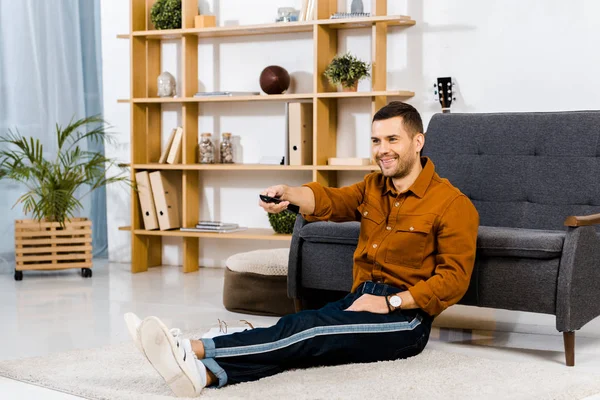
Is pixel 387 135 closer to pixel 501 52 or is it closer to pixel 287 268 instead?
pixel 287 268

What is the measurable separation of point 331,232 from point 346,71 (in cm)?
163

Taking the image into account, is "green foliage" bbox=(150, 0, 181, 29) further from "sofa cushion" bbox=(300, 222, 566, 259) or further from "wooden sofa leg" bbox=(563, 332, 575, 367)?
"wooden sofa leg" bbox=(563, 332, 575, 367)

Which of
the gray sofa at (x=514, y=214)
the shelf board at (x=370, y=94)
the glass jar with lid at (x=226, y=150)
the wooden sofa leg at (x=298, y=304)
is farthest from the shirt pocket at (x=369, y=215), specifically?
the glass jar with lid at (x=226, y=150)

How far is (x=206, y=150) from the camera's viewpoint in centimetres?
552

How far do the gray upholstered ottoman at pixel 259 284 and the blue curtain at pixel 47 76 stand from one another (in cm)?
216

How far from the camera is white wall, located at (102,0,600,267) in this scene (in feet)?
15.7

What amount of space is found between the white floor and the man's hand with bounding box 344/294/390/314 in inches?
24.6

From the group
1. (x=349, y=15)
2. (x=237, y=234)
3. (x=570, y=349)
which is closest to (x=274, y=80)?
(x=349, y=15)

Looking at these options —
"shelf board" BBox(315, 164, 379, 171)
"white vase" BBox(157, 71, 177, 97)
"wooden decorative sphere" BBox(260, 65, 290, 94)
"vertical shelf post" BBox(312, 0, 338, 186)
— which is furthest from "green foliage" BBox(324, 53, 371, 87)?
"white vase" BBox(157, 71, 177, 97)

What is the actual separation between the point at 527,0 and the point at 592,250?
84.6 inches

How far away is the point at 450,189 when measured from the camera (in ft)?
9.89

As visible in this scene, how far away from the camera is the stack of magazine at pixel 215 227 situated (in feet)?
17.6

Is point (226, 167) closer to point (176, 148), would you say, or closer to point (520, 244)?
point (176, 148)

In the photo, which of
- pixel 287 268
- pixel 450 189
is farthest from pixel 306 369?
pixel 287 268
